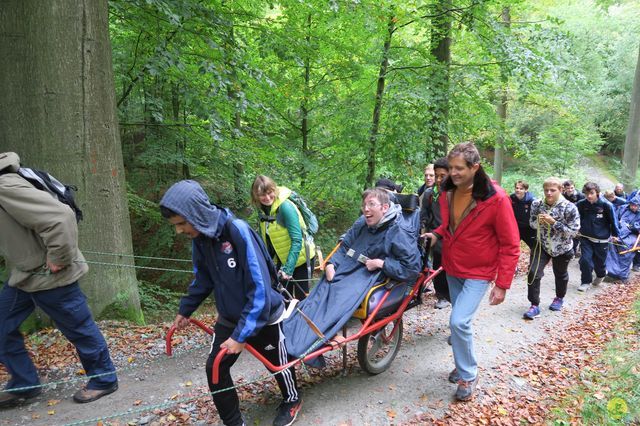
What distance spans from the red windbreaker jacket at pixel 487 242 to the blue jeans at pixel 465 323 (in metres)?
0.11

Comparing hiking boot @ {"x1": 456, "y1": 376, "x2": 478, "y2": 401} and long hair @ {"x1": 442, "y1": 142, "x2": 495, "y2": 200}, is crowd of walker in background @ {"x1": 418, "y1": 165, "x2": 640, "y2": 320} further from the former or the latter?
hiking boot @ {"x1": 456, "y1": 376, "x2": 478, "y2": 401}

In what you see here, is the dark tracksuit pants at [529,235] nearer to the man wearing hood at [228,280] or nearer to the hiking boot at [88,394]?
the man wearing hood at [228,280]

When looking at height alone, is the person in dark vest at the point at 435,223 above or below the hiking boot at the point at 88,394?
above

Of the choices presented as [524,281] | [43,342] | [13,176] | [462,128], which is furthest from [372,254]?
[462,128]

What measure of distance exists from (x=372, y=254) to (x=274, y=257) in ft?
4.17

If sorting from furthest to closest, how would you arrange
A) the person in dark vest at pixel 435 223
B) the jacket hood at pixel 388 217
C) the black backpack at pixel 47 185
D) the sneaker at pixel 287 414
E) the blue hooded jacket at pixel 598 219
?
the blue hooded jacket at pixel 598 219 < the person in dark vest at pixel 435 223 < the jacket hood at pixel 388 217 < the sneaker at pixel 287 414 < the black backpack at pixel 47 185

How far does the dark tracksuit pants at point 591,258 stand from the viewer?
8477mm

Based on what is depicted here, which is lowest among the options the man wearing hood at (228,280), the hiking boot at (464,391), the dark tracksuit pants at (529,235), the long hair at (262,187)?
the hiking boot at (464,391)

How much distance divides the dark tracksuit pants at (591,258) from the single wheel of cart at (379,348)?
19.4 ft

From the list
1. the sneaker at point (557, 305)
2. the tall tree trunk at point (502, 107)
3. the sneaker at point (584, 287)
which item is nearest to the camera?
the sneaker at point (557, 305)

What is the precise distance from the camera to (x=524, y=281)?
8438 mm

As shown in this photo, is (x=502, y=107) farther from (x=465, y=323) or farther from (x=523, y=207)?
(x=465, y=323)

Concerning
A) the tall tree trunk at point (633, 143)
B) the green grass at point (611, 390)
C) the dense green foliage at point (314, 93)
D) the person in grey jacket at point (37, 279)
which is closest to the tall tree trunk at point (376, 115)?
the dense green foliage at point (314, 93)

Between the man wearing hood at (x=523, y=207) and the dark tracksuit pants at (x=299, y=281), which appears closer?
the dark tracksuit pants at (x=299, y=281)
